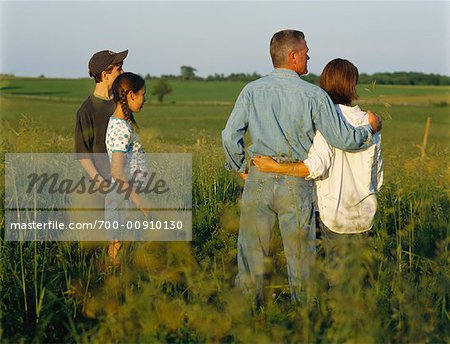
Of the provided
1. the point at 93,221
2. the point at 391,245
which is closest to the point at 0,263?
the point at 93,221

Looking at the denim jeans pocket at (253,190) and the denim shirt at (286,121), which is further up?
the denim shirt at (286,121)

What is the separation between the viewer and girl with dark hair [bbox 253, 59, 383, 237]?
407 cm

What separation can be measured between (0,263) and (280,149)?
2.20 m

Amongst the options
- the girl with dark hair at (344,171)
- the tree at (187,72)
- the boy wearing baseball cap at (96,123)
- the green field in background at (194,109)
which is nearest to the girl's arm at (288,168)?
the girl with dark hair at (344,171)

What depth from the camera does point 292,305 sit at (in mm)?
3947

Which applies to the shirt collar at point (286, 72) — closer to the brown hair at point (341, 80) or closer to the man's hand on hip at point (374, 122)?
the brown hair at point (341, 80)

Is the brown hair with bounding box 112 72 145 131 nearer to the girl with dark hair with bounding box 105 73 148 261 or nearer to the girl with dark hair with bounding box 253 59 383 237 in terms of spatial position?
the girl with dark hair with bounding box 105 73 148 261

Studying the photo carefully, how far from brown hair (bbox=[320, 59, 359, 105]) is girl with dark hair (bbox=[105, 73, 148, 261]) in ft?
4.74

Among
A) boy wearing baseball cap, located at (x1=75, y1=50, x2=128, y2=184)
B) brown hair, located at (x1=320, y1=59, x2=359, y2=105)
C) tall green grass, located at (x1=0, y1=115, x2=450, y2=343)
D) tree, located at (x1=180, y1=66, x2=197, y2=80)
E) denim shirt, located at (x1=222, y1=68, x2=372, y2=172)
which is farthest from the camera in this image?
tree, located at (x1=180, y1=66, x2=197, y2=80)

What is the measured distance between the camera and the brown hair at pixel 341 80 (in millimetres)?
4059

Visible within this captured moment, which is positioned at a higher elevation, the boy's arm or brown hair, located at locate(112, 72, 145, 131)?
brown hair, located at locate(112, 72, 145, 131)

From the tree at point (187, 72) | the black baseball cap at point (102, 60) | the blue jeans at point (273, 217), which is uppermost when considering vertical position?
the tree at point (187, 72)

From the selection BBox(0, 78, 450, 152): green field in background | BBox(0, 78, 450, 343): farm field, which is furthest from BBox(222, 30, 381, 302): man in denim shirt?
BBox(0, 78, 450, 152): green field in background

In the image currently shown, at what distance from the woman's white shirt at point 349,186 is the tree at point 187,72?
87644 millimetres
